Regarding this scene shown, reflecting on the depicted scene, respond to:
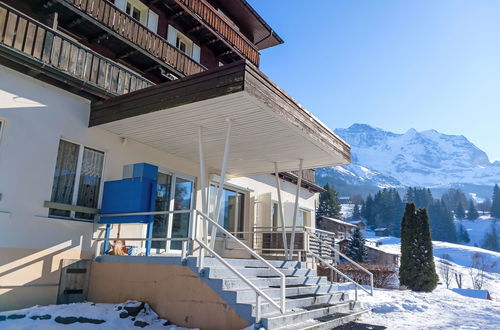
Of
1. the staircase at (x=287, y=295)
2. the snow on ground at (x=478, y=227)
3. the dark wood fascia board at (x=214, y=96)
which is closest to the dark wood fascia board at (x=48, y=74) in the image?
the dark wood fascia board at (x=214, y=96)

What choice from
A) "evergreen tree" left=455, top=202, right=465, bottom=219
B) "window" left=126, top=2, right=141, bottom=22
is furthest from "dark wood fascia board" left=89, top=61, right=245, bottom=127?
"evergreen tree" left=455, top=202, right=465, bottom=219

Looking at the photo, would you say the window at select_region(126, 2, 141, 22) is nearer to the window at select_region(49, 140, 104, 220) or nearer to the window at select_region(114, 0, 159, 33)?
the window at select_region(114, 0, 159, 33)

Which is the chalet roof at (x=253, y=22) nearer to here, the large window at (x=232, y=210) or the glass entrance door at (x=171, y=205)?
the large window at (x=232, y=210)

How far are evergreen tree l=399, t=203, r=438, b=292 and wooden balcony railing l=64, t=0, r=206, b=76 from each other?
42.8 feet

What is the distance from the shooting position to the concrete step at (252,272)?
633 cm

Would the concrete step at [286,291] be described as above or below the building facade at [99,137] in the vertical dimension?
below

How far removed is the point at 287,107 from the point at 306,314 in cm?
373

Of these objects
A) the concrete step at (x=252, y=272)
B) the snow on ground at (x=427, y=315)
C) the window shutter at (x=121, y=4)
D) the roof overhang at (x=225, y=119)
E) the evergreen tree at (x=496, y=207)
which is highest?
the evergreen tree at (x=496, y=207)

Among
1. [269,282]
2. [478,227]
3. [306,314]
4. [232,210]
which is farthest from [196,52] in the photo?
[478,227]

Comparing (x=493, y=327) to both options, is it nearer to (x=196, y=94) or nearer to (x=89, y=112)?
(x=196, y=94)

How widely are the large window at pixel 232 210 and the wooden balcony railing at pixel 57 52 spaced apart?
206 inches

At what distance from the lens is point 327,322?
679cm

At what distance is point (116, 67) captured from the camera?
886 cm

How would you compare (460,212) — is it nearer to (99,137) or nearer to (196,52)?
(196,52)
